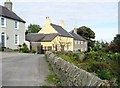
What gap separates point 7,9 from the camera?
5353cm

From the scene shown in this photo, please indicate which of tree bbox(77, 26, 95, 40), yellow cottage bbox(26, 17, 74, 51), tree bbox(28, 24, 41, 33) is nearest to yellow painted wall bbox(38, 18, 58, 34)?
yellow cottage bbox(26, 17, 74, 51)

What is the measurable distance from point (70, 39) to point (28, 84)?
6617cm

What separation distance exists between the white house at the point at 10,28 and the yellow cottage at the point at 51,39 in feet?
29.0

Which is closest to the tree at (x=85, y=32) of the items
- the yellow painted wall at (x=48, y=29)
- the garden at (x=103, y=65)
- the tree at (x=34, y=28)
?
the tree at (x=34, y=28)

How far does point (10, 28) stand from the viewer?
1984 inches

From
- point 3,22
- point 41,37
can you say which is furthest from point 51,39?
point 3,22

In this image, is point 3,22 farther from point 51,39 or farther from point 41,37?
point 41,37

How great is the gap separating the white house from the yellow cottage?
883 centimetres

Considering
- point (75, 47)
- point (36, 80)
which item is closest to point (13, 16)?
point (75, 47)

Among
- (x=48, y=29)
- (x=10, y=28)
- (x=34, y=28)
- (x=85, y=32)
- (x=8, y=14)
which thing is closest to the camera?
(x=10, y=28)

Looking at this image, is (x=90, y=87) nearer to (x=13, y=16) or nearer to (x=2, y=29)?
(x=2, y=29)

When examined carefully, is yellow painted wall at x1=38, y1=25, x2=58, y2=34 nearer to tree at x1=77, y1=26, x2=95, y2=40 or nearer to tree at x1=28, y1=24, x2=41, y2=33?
Answer: tree at x1=77, y1=26, x2=95, y2=40

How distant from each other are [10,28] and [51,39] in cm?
1717

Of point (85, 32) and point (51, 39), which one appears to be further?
point (85, 32)
